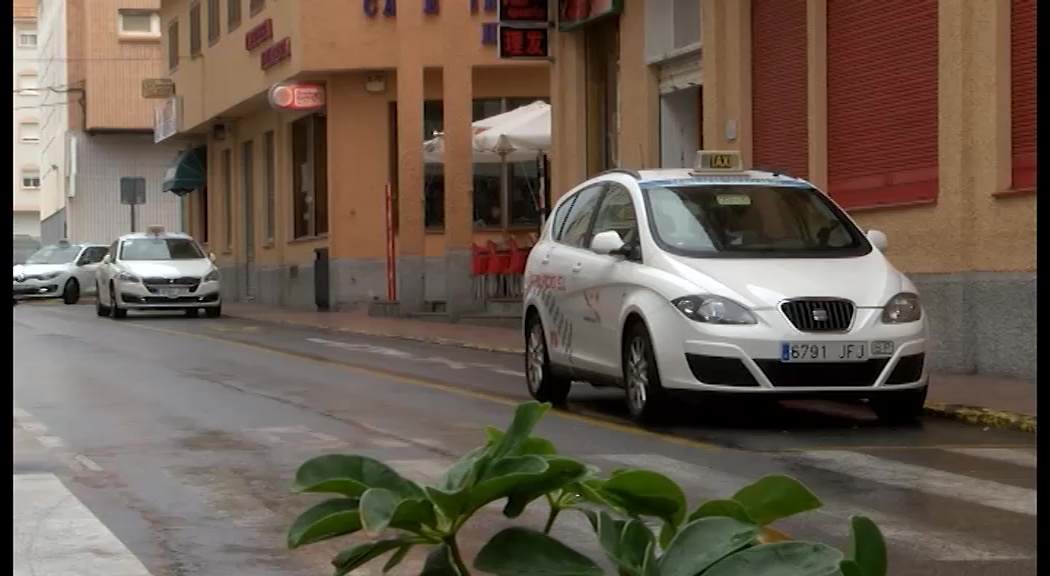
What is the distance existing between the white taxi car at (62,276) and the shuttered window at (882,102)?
32319 millimetres

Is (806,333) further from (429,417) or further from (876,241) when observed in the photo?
(429,417)

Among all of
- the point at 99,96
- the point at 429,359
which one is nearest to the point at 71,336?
the point at 429,359

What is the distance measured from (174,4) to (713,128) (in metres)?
33.6

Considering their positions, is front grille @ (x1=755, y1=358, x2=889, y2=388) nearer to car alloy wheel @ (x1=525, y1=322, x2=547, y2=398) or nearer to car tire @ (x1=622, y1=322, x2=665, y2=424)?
car tire @ (x1=622, y1=322, x2=665, y2=424)

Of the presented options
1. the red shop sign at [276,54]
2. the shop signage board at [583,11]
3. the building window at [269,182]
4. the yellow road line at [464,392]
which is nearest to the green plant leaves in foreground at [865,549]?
the yellow road line at [464,392]

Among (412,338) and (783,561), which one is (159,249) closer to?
(412,338)

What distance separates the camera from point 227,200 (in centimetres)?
5028

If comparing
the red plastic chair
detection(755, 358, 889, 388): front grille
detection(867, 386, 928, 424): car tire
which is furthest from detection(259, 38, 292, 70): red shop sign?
detection(755, 358, 889, 388): front grille

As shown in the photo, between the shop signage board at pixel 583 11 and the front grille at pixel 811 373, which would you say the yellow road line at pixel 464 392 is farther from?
the shop signage board at pixel 583 11

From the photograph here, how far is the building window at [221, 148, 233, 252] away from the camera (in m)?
49.7

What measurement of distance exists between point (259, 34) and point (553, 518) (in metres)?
39.1

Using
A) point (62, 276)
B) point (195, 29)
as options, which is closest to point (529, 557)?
point (62, 276)

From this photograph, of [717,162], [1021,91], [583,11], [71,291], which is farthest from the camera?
[71,291]

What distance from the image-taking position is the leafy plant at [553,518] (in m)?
1.91
